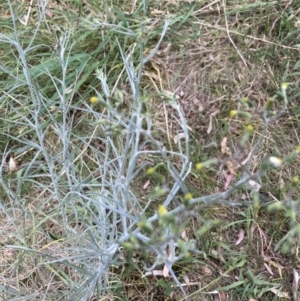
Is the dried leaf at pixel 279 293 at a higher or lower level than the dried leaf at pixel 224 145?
lower

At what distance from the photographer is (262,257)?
174 centimetres

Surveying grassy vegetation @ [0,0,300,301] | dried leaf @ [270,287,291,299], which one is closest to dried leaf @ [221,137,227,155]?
grassy vegetation @ [0,0,300,301]

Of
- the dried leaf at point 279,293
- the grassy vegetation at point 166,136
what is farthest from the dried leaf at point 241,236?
the dried leaf at point 279,293

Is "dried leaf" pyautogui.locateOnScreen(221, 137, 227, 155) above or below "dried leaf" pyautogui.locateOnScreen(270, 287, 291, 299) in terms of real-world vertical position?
above

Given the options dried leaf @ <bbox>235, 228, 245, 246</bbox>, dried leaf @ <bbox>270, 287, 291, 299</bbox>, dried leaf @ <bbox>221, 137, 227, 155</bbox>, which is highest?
dried leaf @ <bbox>221, 137, 227, 155</bbox>

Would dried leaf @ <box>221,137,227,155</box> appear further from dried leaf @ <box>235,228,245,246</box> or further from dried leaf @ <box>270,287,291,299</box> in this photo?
dried leaf @ <box>270,287,291,299</box>

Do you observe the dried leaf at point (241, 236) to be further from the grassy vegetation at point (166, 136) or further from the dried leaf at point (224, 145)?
the dried leaf at point (224, 145)

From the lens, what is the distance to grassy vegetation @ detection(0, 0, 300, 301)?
171 centimetres

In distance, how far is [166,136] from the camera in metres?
1.82

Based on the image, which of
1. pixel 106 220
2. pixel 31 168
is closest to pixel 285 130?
pixel 106 220

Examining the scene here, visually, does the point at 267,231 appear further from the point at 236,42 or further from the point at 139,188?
the point at 236,42

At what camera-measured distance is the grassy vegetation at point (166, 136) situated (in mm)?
1713

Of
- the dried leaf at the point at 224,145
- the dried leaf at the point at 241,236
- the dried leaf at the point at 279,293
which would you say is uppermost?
the dried leaf at the point at 224,145

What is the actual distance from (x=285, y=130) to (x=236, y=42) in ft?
1.23
